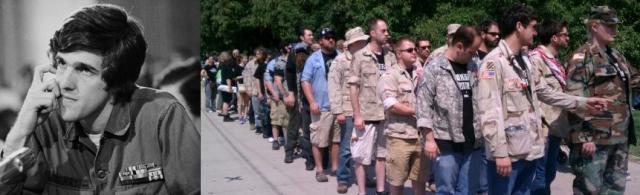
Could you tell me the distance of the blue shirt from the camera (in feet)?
24.0

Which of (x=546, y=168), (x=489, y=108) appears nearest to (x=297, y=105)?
(x=546, y=168)

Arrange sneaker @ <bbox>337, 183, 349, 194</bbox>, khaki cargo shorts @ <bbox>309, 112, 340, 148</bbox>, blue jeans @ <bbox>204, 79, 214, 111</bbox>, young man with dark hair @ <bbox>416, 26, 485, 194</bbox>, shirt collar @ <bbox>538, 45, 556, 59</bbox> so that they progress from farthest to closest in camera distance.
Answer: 1. blue jeans @ <bbox>204, 79, 214, 111</bbox>
2. khaki cargo shorts @ <bbox>309, 112, 340, 148</bbox>
3. sneaker @ <bbox>337, 183, 349, 194</bbox>
4. shirt collar @ <bbox>538, 45, 556, 59</bbox>
5. young man with dark hair @ <bbox>416, 26, 485, 194</bbox>

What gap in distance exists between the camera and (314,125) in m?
7.36

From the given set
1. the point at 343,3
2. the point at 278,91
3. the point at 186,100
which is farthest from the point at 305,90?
the point at 343,3

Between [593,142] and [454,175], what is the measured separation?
107cm

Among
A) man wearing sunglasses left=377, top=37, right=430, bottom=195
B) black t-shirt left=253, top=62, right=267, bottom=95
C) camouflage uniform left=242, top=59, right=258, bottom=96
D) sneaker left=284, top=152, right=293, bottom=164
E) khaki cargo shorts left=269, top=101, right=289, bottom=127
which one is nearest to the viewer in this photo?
man wearing sunglasses left=377, top=37, right=430, bottom=195

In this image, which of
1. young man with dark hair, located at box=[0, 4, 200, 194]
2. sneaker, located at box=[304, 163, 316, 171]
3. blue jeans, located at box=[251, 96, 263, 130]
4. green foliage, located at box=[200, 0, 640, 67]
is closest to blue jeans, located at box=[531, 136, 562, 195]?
sneaker, located at box=[304, 163, 316, 171]

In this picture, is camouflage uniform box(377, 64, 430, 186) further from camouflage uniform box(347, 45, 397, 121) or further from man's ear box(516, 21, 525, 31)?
man's ear box(516, 21, 525, 31)

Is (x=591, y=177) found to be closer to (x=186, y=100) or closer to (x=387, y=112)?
(x=387, y=112)

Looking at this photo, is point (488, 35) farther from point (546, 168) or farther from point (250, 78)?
point (250, 78)

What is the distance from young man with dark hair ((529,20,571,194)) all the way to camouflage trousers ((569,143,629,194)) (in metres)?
0.41

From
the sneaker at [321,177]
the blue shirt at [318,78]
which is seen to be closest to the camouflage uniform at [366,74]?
the blue shirt at [318,78]

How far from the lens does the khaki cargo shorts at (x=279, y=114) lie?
9.62m

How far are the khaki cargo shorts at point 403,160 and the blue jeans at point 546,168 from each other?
0.85 m
